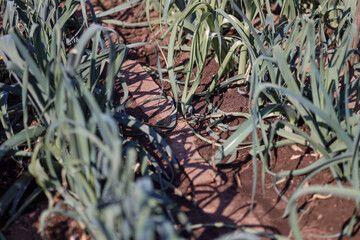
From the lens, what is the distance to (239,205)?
70.2 inches

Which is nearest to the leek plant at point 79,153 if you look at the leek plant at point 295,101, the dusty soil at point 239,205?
the dusty soil at point 239,205

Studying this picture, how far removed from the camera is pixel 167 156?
6.74 ft

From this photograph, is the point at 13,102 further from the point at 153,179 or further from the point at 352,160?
the point at 352,160

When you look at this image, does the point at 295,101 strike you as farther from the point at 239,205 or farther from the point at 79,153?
the point at 79,153

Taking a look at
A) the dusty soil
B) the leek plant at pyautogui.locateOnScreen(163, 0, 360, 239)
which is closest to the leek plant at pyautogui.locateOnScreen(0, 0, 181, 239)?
the dusty soil

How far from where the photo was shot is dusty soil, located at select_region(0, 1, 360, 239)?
1.65 metres

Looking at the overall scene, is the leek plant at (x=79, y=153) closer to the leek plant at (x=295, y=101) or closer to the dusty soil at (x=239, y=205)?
the dusty soil at (x=239, y=205)

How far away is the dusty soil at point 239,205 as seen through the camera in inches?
65.0

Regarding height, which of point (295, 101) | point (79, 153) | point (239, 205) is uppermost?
point (79, 153)

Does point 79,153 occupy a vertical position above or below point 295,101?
above

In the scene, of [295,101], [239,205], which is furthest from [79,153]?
[295,101]

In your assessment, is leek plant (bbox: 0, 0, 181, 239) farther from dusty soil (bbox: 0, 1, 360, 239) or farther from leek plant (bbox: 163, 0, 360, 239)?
leek plant (bbox: 163, 0, 360, 239)

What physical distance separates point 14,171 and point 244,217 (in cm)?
98

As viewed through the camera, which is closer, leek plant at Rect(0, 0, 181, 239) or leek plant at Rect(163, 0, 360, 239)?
→ leek plant at Rect(0, 0, 181, 239)
